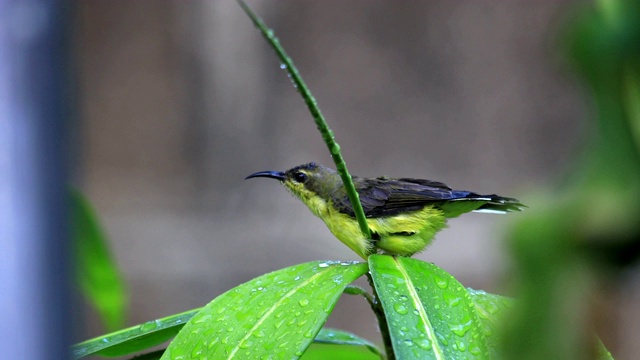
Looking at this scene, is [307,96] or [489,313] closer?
[307,96]

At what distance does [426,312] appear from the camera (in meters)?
0.77

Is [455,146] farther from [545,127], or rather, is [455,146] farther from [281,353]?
[281,353]

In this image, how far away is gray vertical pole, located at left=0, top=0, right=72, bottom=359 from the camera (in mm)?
383

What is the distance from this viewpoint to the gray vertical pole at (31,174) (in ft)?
1.26

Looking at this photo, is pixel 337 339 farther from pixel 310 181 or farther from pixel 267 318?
pixel 310 181

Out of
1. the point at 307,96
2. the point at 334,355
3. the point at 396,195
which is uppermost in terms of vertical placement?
the point at 307,96

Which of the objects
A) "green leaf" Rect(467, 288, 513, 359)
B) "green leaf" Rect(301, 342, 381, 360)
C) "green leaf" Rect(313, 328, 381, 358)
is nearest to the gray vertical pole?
"green leaf" Rect(467, 288, 513, 359)

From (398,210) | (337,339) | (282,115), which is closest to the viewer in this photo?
(337,339)

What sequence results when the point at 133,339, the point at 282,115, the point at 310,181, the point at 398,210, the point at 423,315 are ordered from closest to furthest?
the point at 423,315
the point at 133,339
the point at 398,210
the point at 310,181
the point at 282,115

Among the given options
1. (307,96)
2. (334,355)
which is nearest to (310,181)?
(334,355)

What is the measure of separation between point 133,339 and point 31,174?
1.82 ft

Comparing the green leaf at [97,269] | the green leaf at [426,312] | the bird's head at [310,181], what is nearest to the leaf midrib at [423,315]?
the green leaf at [426,312]

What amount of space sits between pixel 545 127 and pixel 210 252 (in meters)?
1.01

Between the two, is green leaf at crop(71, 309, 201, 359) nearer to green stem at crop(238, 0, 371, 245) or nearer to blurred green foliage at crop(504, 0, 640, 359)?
green stem at crop(238, 0, 371, 245)
